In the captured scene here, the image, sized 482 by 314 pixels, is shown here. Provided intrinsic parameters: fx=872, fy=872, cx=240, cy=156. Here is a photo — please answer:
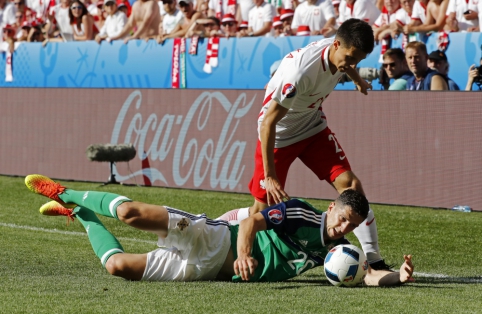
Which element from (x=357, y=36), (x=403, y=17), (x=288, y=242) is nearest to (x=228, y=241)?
(x=288, y=242)

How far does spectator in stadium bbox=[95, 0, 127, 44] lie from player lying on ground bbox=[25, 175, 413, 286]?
12353mm

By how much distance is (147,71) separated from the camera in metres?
17.5

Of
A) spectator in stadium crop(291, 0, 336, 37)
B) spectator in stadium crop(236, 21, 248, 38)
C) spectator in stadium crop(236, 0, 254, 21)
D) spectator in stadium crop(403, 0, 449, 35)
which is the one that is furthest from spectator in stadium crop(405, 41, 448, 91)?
spectator in stadium crop(236, 0, 254, 21)

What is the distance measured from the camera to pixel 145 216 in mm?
6043

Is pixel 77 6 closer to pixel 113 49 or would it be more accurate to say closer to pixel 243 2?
pixel 113 49

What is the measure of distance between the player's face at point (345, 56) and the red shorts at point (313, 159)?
0.94m

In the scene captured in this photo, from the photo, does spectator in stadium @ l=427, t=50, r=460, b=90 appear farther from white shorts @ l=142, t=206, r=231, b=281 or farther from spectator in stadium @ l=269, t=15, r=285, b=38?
white shorts @ l=142, t=206, r=231, b=281

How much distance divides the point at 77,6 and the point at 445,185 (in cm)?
Result: 1013

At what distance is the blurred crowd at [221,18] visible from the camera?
13.7 meters

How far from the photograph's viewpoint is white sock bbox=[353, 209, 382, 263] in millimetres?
6558

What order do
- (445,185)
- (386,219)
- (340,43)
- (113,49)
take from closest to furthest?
(340,43), (386,219), (445,185), (113,49)

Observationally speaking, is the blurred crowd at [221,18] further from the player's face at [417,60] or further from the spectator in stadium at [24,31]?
the player's face at [417,60]

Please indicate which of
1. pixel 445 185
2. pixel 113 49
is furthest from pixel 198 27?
pixel 445 185

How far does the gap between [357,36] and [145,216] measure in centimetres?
194
